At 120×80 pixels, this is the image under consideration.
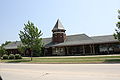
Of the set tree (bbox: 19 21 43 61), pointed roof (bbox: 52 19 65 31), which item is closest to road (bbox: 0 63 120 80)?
tree (bbox: 19 21 43 61)

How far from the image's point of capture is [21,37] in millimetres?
30266

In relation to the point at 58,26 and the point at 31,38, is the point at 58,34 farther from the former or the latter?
the point at 31,38

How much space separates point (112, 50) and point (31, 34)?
19.2m

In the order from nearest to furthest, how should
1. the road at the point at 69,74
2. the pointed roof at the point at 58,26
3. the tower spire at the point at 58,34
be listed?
the road at the point at 69,74, the tower spire at the point at 58,34, the pointed roof at the point at 58,26

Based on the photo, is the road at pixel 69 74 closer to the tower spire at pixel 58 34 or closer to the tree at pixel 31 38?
the tree at pixel 31 38

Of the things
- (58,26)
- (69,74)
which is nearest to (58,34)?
(58,26)

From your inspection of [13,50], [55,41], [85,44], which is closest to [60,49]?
[55,41]

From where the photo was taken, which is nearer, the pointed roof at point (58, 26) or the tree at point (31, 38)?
the tree at point (31, 38)

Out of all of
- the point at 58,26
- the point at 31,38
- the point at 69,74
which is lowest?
the point at 69,74

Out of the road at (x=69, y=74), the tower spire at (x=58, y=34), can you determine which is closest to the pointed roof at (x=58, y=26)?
the tower spire at (x=58, y=34)

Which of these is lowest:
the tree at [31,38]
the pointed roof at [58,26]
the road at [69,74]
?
the road at [69,74]

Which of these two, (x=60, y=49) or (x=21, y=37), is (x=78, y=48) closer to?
(x=60, y=49)

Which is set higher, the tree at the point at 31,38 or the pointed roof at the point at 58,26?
the pointed roof at the point at 58,26

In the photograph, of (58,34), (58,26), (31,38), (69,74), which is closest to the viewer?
(69,74)
